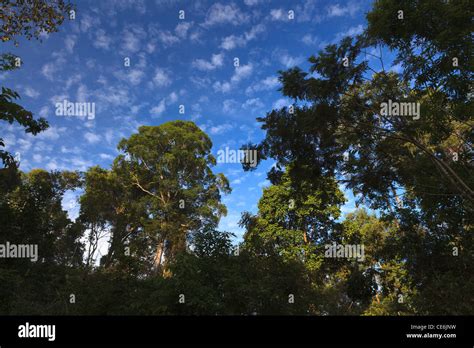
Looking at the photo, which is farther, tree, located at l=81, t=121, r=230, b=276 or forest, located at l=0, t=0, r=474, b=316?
tree, located at l=81, t=121, r=230, b=276

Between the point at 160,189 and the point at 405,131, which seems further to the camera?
the point at 160,189

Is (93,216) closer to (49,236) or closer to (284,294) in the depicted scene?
(49,236)

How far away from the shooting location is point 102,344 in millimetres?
4035

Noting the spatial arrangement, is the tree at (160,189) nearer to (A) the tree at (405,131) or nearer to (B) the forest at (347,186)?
(B) the forest at (347,186)

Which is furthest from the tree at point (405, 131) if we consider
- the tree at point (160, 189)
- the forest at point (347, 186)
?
the tree at point (160, 189)

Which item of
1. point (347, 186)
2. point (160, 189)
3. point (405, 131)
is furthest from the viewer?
point (160, 189)

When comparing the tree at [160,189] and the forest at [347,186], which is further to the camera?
the tree at [160,189]

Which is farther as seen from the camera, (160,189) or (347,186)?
(160,189)

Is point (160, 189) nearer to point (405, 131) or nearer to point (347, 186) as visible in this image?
point (347, 186)

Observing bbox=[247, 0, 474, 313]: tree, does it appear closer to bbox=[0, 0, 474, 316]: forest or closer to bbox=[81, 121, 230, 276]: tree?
bbox=[0, 0, 474, 316]: forest

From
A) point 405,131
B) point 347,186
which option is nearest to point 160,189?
point 347,186

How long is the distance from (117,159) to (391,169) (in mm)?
24220

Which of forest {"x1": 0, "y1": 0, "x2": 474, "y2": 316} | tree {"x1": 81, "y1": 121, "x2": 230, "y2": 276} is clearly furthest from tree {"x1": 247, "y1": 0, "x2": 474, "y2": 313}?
tree {"x1": 81, "y1": 121, "x2": 230, "y2": 276}

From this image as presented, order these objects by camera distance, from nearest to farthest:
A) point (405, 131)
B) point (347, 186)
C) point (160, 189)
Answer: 1. point (405, 131)
2. point (347, 186)
3. point (160, 189)
